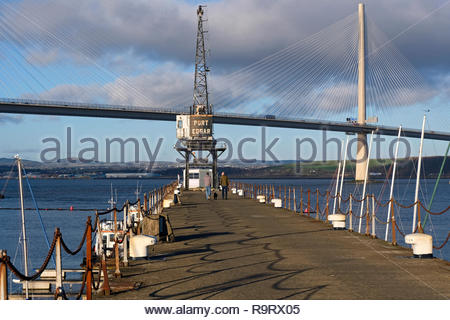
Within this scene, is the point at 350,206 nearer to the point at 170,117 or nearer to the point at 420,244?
the point at 420,244

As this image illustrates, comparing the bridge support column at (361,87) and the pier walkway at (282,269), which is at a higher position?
the bridge support column at (361,87)

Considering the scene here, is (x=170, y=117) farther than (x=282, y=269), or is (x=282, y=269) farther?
(x=170, y=117)

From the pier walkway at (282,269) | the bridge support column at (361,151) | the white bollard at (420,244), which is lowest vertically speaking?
the pier walkway at (282,269)

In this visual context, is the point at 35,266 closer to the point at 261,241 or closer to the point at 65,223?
the point at 261,241

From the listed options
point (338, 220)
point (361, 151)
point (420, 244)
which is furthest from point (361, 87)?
point (420, 244)

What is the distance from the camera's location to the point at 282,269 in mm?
12305

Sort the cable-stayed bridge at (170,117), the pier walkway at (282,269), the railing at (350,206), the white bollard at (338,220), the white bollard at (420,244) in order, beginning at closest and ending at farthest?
the pier walkway at (282,269) → the white bollard at (420,244) → the railing at (350,206) → the white bollard at (338,220) → the cable-stayed bridge at (170,117)

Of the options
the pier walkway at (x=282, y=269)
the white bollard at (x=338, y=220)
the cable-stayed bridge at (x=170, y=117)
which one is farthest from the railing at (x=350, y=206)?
the cable-stayed bridge at (x=170, y=117)

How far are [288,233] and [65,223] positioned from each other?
49.8m

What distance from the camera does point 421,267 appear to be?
12.6 m

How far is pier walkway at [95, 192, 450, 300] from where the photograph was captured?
992 cm

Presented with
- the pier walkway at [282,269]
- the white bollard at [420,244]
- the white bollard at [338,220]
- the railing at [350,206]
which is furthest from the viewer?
the white bollard at [338,220]

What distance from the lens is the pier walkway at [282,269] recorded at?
391 inches

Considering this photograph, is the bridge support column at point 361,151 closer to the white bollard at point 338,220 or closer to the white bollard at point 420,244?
the white bollard at point 338,220
